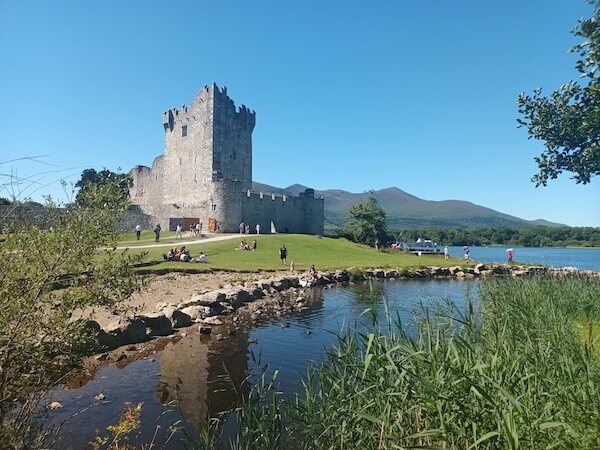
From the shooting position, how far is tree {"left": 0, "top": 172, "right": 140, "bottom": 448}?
4.78 m

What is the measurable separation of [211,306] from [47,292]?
33.0ft

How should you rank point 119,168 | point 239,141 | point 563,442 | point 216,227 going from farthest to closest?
point 239,141 < point 216,227 < point 119,168 < point 563,442

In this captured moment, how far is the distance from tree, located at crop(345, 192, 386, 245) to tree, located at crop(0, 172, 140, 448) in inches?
1966

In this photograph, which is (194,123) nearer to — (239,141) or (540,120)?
(239,141)

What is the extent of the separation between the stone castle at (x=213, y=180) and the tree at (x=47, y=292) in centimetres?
3883

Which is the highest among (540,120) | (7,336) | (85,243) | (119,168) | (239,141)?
(239,141)

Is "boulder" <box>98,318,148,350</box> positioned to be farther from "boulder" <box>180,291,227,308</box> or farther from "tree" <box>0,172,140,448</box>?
"tree" <box>0,172,140,448</box>

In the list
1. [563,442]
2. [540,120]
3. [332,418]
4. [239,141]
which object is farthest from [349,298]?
[239,141]

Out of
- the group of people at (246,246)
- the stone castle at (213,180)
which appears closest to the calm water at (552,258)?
the group of people at (246,246)

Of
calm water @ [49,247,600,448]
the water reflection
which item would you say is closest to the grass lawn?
the water reflection

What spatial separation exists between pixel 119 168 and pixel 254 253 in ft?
79.8

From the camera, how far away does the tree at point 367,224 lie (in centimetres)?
5578

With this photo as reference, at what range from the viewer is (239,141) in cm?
5497

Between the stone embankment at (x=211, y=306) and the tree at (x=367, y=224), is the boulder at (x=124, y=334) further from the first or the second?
the tree at (x=367, y=224)
